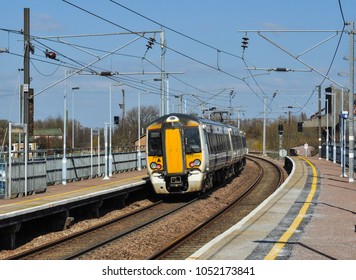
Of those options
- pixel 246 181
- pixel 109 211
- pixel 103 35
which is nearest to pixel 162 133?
pixel 109 211

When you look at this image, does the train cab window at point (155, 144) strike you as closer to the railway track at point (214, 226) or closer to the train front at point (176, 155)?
the train front at point (176, 155)

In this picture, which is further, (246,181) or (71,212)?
(246,181)

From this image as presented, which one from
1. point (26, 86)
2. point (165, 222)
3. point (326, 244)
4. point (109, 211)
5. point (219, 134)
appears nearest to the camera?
point (326, 244)

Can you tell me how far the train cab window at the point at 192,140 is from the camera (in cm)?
2233

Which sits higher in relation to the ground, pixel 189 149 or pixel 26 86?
pixel 26 86

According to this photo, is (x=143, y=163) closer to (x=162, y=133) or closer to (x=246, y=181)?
(x=246, y=181)

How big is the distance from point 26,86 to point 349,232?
15.4 meters

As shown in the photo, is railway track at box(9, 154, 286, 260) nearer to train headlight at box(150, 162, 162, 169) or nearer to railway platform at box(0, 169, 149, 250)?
railway platform at box(0, 169, 149, 250)

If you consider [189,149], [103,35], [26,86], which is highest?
[103,35]

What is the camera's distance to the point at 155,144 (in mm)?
22625

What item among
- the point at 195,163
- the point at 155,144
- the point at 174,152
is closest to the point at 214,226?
the point at 195,163

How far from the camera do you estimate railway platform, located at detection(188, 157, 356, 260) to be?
10085 mm

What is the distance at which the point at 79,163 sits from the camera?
29156 mm

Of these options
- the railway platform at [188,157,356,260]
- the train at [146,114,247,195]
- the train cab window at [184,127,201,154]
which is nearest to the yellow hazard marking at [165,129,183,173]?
the train at [146,114,247,195]
